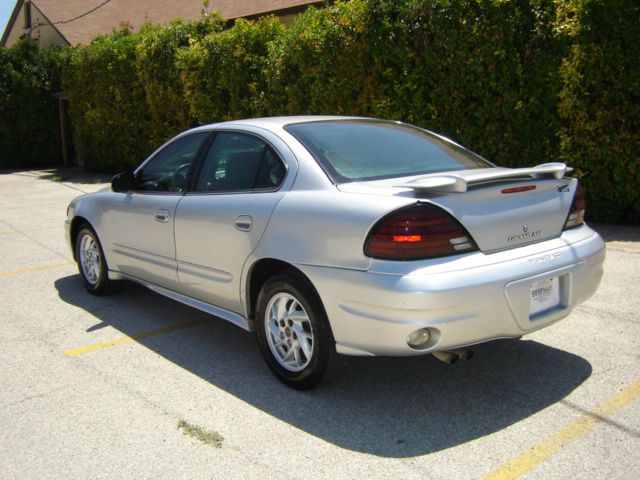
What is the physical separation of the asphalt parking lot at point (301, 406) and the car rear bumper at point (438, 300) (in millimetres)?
466

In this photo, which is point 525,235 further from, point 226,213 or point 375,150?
point 226,213

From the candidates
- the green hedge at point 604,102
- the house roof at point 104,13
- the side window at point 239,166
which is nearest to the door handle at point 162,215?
the side window at point 239,166

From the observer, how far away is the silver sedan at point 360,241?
341cm

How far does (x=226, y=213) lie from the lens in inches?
173

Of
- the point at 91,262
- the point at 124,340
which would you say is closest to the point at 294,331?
the point at 124,340

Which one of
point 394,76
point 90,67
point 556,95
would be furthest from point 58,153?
point 556,95

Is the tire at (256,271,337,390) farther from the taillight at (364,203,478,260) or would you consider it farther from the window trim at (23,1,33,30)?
the window trim at (23,1,33,30)

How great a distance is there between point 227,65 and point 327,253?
1021 centimetres

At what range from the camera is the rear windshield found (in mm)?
4047

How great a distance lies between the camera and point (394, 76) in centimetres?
957

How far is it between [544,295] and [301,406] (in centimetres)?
152

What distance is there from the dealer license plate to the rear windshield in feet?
3.28

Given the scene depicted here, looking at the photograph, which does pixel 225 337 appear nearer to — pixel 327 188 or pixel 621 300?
pixel 327 188

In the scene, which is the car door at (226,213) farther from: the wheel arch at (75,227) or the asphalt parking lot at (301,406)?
the wheel arch at (75,227)
